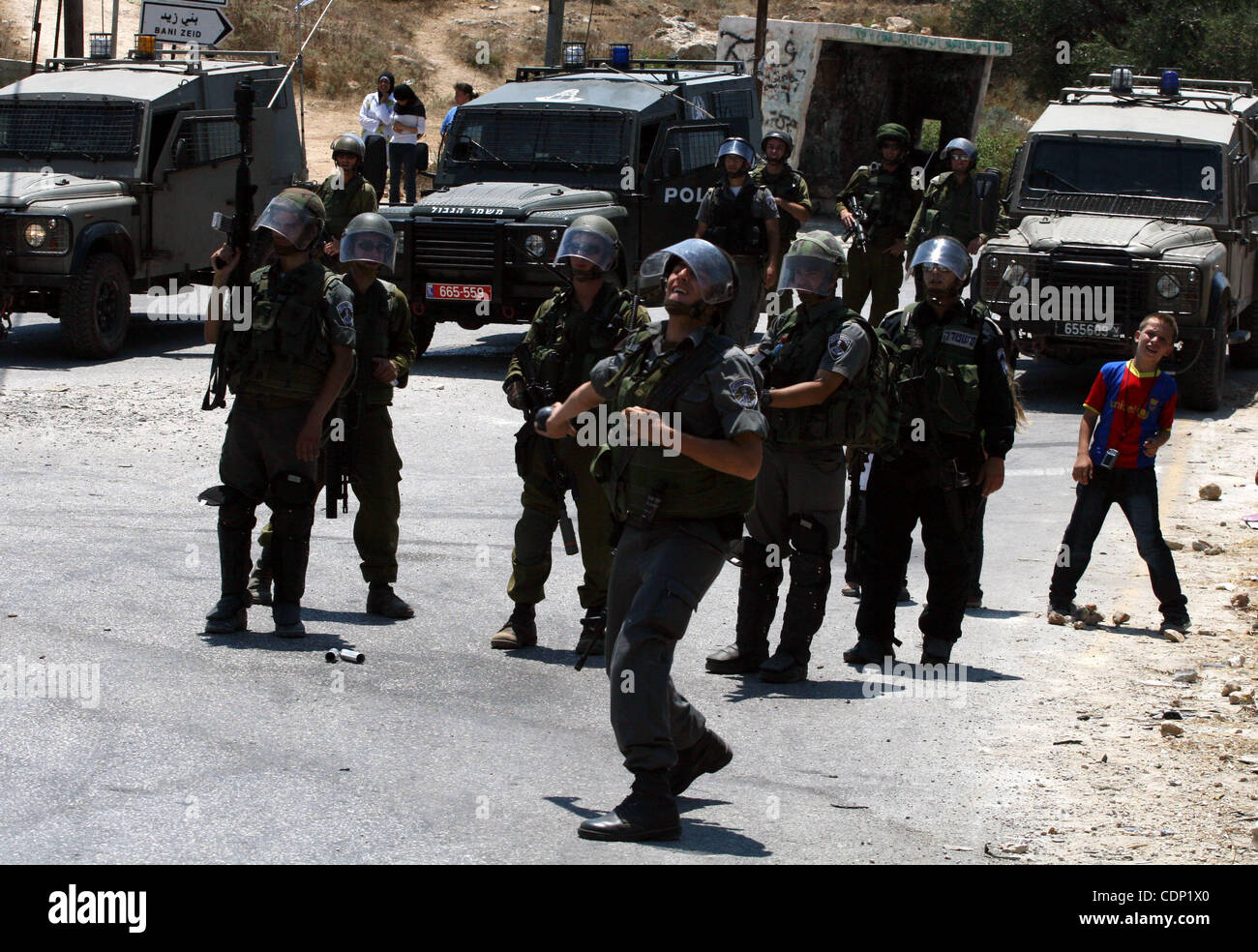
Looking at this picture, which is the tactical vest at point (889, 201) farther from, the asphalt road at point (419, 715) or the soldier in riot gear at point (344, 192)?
the soldier in riot gear at point (344, 192)

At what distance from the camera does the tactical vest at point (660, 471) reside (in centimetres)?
473

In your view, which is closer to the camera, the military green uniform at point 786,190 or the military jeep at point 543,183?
the military green uniform at point 786,190

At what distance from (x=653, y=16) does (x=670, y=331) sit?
39.6 metres

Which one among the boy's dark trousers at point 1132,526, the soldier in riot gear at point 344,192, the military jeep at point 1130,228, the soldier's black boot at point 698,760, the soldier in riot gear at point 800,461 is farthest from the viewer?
the military jeep at point 1130,228

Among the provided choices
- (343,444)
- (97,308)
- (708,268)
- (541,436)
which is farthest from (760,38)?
(708,268)

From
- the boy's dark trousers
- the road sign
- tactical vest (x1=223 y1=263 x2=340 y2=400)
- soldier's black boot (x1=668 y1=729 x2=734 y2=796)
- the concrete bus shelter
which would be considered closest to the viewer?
soldier's black boot (x1=668 y1=729 x2=734 y2=796)

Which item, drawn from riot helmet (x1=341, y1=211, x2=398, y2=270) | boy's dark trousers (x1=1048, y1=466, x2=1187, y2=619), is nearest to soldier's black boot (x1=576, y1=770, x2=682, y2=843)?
riot helmet (x1=341, y1=211, x2=398, y2=270)

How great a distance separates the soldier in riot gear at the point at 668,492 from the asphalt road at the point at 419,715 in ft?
0.96

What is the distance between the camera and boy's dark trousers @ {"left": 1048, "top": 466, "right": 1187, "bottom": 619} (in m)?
7.71

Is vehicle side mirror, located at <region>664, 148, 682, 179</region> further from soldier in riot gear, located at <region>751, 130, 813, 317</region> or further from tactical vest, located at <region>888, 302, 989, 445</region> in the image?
tactical vest, located at <region>888, 302, 989, 445</region>

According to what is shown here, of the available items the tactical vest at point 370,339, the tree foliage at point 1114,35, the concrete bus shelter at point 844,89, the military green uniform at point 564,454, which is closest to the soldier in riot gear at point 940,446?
the military green uniform at point 564,454

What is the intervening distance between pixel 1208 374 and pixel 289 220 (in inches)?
355

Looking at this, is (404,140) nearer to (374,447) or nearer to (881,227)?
(881,227)

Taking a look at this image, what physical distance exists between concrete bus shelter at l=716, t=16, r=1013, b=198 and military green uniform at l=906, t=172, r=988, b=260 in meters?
13.5
